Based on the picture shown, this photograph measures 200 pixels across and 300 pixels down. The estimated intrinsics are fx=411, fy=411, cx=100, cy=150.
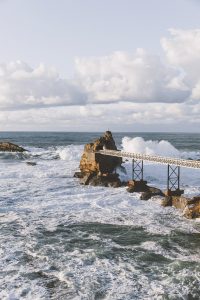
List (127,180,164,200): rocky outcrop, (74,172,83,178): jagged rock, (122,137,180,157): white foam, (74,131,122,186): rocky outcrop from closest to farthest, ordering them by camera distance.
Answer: (127,180,164,200): rocky outcrop → (74,131,122,186): rocky outcrop → (74,172,83,178): jagged rock → (122,137,180,157): white foam

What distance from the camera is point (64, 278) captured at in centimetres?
2266

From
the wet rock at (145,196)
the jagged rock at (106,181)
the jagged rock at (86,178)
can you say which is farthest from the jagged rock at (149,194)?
the jagged rock at (86,178)

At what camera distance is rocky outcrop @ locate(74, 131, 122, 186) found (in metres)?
53.4

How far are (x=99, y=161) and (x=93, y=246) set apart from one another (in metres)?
30.3

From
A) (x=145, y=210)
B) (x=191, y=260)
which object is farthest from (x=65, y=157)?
(x=191, y=260)

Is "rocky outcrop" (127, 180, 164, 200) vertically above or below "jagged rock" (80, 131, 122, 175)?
below

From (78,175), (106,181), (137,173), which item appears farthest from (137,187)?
(137,173)

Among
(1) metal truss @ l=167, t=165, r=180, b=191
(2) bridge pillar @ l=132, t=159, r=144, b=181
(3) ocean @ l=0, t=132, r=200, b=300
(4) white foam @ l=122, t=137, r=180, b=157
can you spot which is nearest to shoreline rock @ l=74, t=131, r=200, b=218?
(3) ocean @ l=0, t=132, r=200, b=300

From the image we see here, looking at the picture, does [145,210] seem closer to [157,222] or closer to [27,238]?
[157,222]

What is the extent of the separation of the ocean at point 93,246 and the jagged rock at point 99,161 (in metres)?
7.88

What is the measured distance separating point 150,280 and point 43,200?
74.4 ft

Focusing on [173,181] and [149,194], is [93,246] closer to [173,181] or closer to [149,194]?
[149,194]

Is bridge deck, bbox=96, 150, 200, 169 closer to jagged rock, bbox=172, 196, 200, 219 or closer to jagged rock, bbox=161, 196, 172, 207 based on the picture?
jagged rock, bbox=161, 196, 172, 207

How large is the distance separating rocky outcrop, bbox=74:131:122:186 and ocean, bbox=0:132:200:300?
3.28m
